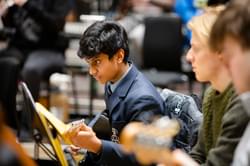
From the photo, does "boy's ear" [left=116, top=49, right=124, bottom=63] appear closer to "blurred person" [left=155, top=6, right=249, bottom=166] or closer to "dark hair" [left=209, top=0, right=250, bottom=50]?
"blurred person" [left=155, top=6, right=249, bottom=166]

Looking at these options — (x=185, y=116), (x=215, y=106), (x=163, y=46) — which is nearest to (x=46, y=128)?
(x=185, y=116)

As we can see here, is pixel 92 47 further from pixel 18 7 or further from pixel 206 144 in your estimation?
pixel 18 7

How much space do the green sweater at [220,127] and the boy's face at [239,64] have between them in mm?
239

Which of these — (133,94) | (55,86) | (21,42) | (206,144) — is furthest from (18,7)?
(206,144)

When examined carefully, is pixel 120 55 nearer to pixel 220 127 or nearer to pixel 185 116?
pixel 185 116

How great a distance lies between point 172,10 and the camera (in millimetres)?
7129

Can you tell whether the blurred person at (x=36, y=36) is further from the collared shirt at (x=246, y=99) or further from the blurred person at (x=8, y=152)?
the blurred person at (x=8, y=152)

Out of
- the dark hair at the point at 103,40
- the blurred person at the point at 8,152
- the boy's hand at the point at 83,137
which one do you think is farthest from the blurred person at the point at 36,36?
the blurred person at the point at 8,152

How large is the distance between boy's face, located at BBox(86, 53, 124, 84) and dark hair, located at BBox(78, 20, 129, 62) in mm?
20

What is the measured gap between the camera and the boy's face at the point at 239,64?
1.80 metres

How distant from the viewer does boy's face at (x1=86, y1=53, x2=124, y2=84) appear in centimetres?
277

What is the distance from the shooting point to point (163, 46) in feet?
18.9

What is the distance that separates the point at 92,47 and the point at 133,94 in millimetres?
282

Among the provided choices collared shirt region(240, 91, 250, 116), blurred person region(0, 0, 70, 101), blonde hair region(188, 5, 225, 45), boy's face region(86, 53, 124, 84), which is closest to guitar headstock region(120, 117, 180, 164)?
collared shirt region(240, 91, 250, 116)
